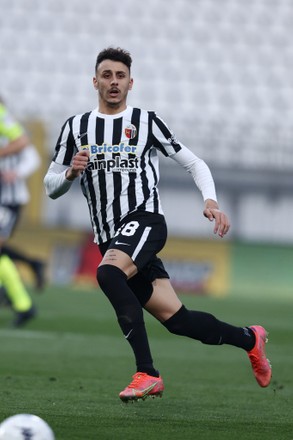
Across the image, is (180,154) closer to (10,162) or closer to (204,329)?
(204,329)

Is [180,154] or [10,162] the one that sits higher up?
[180,154]

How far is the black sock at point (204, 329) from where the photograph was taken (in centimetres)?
517

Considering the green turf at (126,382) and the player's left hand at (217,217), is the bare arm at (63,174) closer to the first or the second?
the player's left hand at (217,217)

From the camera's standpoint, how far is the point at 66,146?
521 cm

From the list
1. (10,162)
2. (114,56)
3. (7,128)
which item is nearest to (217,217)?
(114,56)

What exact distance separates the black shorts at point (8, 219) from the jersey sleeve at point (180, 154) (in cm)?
432

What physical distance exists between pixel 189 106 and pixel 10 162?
12.7 meters

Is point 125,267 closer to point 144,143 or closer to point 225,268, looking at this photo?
point 144,143

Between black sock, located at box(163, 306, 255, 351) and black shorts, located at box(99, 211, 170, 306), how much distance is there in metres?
0.19

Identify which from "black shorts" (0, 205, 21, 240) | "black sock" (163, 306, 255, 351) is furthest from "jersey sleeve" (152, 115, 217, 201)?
"black shorts" (0, 205, 21, 240)

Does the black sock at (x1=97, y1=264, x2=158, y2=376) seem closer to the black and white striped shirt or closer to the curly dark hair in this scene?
the black and white striped shirt

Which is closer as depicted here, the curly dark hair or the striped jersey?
the curly dark hair

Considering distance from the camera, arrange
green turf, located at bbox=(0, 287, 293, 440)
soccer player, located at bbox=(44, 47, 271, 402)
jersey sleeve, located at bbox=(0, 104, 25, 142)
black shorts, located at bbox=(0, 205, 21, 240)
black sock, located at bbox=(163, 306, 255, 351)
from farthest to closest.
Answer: black shorts, located at bbox=(0, 205, 21, 240) → jersey sleeve, located at bbox=(0, 104, 25, 142) → black sock, located at bbox=(163, 306, 255, 351) → soccer player, located at bbox=(44, 47, 271, 402) → green turf, located at bbox=(0, 287, 293, 440)

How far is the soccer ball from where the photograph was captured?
10.2 ft
